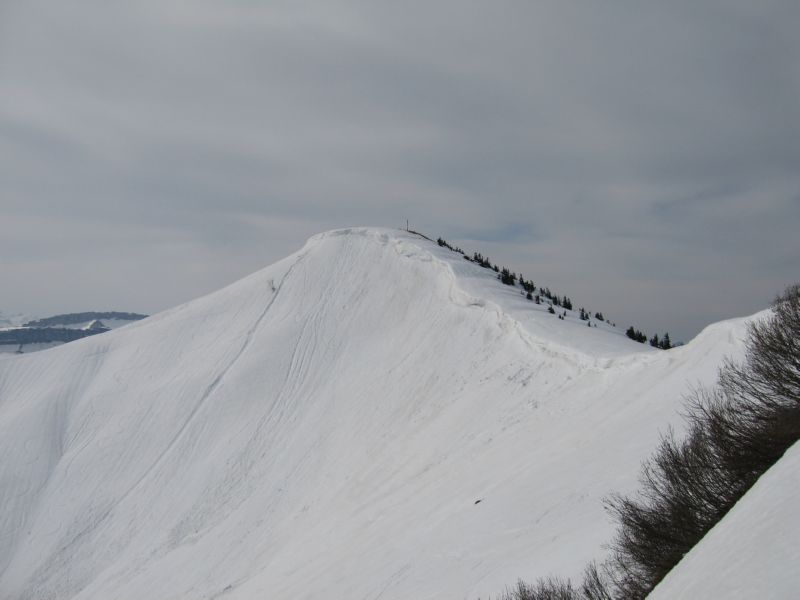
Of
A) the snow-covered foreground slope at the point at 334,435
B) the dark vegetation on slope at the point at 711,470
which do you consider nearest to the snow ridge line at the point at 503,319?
the snow-covered foreground slope at the point at 334,435

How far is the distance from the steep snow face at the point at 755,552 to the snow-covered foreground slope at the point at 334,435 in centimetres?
466

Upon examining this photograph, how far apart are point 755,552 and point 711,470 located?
9.22 feet

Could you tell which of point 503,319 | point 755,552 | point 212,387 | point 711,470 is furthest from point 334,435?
point 755,552

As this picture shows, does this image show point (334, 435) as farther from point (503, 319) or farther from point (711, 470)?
point (711, 470)

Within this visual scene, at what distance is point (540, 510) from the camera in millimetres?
13094

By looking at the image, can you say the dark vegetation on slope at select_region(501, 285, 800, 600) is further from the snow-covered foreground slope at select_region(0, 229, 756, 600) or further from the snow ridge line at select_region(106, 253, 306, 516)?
the snow ridge line at select_region(106, 253, 306, 516)

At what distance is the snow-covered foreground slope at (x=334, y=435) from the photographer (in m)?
14.4

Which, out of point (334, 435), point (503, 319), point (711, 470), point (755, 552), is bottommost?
point (334, 435)

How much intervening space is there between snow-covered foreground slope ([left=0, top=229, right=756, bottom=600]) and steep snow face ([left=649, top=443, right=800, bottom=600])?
466 centimetres

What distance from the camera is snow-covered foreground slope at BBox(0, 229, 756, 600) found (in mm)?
14398

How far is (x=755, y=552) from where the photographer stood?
4.33 meters

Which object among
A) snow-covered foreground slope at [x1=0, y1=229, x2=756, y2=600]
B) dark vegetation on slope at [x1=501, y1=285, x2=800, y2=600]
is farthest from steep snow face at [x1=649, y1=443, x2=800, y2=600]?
snow-covered foreground slope at [x1=0, y1=229, x2=756, y2=600]

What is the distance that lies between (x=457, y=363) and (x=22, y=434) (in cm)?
3336

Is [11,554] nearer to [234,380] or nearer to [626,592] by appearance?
[234,380]
